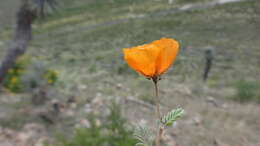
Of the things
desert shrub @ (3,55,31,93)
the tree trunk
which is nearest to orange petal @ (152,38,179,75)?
the tree trunk

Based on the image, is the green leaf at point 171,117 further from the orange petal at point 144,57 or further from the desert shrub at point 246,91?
the desert shrub at point 246,91

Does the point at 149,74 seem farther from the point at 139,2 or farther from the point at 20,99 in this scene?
the point at 20,99

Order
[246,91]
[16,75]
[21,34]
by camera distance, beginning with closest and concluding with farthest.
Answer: [246,91], [21,34], [16,75]

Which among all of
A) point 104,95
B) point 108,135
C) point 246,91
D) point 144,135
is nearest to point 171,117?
point 144,135

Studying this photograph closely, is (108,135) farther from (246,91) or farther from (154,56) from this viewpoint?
(154,56)

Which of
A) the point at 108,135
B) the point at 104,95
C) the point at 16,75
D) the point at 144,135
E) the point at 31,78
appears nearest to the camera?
the point at 144,135

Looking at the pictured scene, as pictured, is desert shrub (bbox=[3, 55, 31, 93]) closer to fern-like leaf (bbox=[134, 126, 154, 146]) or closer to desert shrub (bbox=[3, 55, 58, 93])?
desert shrub (bbox=[3, 55, 58, 93])

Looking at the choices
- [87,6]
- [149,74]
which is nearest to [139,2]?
[149,74]

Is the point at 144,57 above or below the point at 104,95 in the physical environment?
above
